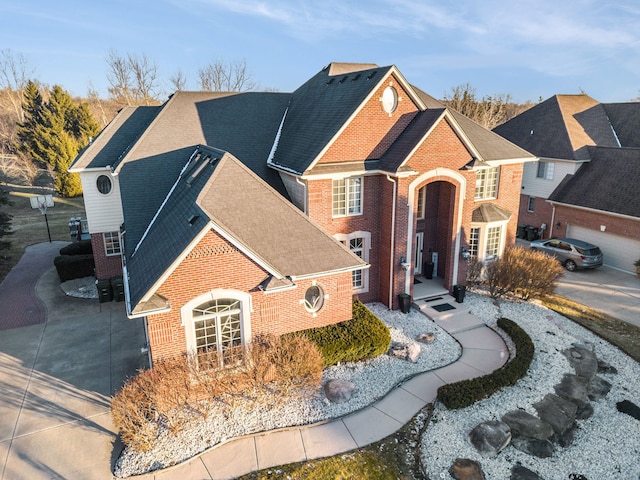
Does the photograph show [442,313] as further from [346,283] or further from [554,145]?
[554,145]

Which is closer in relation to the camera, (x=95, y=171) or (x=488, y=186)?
(x=95, y=171)

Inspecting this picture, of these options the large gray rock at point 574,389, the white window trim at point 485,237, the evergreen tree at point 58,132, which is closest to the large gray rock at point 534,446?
the large gray rock at point 574,389

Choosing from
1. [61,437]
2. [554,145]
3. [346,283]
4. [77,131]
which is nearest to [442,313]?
[346,283]

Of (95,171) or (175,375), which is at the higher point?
(95,171)

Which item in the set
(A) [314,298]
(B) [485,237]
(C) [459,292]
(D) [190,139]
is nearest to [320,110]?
(D) [190,139]

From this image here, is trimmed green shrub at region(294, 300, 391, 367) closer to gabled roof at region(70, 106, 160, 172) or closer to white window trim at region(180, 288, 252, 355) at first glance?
white window trim at region(180, 288, 252, 355)

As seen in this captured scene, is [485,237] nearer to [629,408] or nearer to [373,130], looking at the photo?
[373,130]

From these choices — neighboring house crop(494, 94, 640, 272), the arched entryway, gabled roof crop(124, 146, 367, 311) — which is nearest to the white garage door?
neighboring house crop(494, 94, 640, 272)
